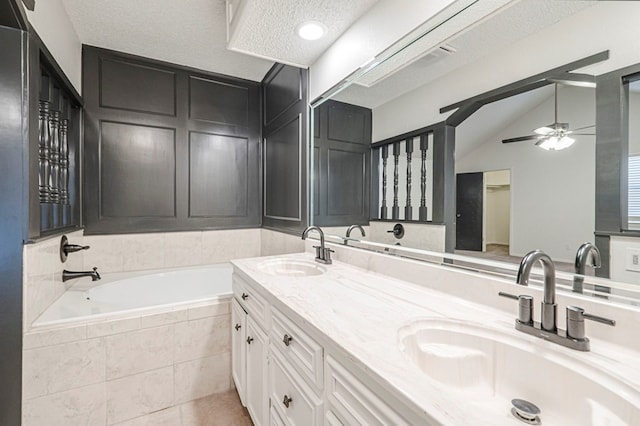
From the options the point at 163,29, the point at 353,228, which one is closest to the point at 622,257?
the point at 353,228

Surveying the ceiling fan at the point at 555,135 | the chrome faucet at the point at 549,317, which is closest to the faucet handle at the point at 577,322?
the chrome faucet at the point at 549,317

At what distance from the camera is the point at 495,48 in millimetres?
987

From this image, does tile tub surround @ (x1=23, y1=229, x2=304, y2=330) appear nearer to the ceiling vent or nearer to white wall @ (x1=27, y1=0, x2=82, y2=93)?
white wall @ (x1=27, y1=0, x2=82, y2=93)

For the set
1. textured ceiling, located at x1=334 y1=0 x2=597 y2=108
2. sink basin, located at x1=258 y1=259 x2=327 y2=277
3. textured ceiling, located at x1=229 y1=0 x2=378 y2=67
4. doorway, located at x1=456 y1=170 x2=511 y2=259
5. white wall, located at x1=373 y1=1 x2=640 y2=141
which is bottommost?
sink basin, located at x1=258 y1=259 x2=327 y2=277

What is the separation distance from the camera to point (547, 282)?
28.7 inches

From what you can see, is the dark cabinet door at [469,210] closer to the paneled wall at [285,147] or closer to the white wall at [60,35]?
the paneled wall at [285,147]

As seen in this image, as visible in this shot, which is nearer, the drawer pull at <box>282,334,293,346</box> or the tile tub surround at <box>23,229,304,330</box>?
the drawer pull at <box>282,334,293,346</box>

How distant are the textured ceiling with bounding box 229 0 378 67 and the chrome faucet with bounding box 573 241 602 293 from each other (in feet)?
4.77

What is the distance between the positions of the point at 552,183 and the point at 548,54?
1.28ft

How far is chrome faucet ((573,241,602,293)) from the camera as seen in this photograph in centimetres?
77

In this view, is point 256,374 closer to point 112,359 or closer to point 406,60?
Result: point 112,359

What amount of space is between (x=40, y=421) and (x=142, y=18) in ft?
8.35

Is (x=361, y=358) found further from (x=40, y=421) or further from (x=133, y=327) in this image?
(x=40, y=421)

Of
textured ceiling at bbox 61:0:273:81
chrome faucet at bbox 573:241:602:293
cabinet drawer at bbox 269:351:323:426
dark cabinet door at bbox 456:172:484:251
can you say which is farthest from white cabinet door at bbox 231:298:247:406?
textured ceiling at bbox 61:0:273:81
